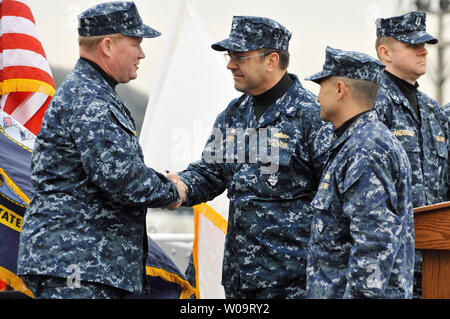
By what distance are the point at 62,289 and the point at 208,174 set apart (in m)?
1.28

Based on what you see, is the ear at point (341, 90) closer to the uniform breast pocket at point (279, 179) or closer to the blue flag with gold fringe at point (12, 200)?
the uniform breast pocket at point (279, 179)

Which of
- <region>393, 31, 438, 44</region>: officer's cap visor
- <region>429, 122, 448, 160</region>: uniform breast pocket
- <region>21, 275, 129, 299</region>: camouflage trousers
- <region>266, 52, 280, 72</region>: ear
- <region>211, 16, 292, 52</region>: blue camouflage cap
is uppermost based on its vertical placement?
<region>393, 31, 438, 44</region>: officer's cap visor

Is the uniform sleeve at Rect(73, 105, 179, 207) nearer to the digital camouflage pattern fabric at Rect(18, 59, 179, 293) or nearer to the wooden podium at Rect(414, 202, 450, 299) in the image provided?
the digital camouflage pattern fabric at Rect(18, 59, 179, 293)

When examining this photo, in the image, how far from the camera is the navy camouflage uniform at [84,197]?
3.40 m

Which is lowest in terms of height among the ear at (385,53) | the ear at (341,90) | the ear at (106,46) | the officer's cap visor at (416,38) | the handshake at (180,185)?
the handshake at (180,185)

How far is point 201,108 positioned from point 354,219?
138 inches

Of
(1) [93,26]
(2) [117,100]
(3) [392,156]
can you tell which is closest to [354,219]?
(3) [392,156]

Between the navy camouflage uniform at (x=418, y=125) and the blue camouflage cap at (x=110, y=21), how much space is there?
1635mm

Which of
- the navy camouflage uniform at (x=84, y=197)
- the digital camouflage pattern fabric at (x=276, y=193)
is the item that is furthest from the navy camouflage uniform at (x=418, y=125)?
the navy camouflage uniform at (x=84, y=197)

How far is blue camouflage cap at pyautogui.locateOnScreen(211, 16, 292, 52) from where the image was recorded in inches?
160

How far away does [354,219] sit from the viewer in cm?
297

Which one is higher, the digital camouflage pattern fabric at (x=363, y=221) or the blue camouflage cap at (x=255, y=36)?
the blue camouflage cap at (x=255, y=36)

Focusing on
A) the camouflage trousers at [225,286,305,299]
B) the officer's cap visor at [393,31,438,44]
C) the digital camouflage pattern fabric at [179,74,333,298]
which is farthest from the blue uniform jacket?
the camouflage trousers at [225,286,305,299]
